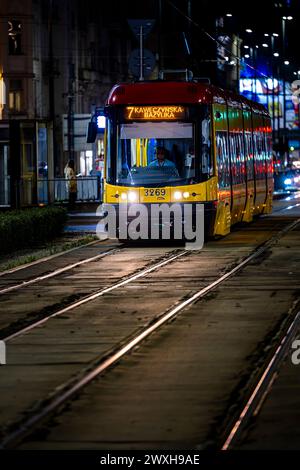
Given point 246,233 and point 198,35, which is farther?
point 198,35

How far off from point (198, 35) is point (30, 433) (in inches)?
4454

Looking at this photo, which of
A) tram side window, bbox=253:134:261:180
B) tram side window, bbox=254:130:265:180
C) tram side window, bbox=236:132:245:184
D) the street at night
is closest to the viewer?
the street at night

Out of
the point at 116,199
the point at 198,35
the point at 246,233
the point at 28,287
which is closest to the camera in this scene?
the point at 28,287

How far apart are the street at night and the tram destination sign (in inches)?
1.1

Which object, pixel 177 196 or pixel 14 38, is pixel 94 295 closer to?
pixel 177 196

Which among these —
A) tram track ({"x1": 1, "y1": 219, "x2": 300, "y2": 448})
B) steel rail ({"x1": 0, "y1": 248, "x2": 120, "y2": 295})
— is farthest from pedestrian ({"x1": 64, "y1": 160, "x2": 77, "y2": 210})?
tram track ({"x1": 1, "y1": 219, "x2": 300, "y2": 448})

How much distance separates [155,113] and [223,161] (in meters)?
2.72

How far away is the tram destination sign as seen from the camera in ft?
97.8

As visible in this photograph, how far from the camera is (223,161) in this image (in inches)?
1255

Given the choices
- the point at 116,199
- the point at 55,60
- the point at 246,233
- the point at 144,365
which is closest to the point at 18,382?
the point at 144,365

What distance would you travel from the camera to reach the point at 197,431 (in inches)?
397

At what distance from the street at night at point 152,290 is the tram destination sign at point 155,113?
3 centimetres

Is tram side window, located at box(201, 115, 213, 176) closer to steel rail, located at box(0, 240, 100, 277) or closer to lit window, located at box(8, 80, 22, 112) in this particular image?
steel rail, located at box(0, 240, 100, 277)

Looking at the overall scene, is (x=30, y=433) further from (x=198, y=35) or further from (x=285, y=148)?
(x=198, y=35)
